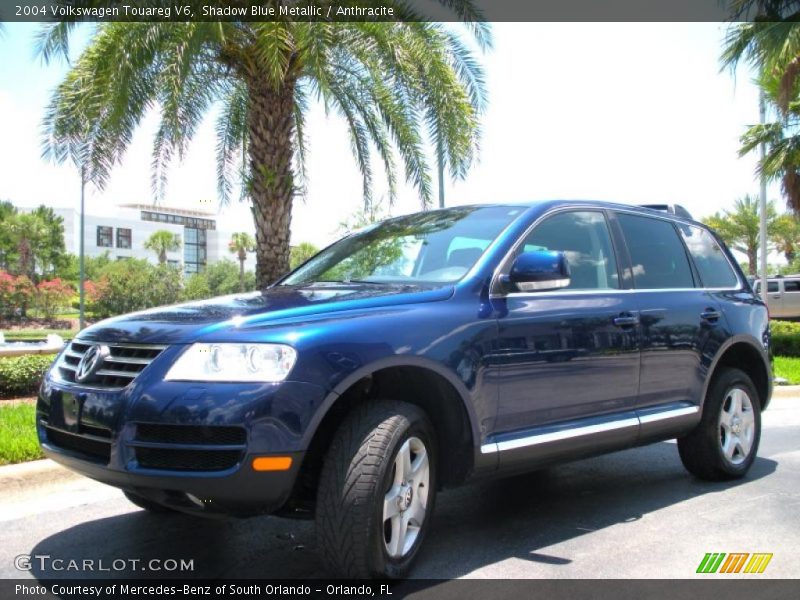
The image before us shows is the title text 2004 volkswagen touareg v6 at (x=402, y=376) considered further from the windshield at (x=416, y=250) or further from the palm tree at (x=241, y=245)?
the palm tree at (x=241, y=245)

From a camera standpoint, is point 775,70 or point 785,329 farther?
point 785,329

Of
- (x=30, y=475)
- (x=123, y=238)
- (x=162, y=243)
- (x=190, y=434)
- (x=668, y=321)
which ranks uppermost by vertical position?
(x=123, y=238)

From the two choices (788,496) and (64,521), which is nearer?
(64,521)

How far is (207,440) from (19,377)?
26.1 ft

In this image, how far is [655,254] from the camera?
523cm

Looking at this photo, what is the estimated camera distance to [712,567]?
3.86 metres

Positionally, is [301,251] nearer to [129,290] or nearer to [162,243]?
[129,290]

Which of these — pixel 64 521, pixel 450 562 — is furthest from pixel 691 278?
pixel 64 521

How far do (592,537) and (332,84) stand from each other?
29.8 ft

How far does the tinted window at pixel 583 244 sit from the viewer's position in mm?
4535

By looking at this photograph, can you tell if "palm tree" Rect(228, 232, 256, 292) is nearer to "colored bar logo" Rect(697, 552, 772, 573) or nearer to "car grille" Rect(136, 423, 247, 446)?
"colored bar logo" Rect(697, 552, 772, 573)

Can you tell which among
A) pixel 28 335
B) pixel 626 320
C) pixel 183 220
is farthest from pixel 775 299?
pixel 183 220

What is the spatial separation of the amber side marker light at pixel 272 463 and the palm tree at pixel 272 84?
6.66 m

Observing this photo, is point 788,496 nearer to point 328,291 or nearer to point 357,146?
point 328,291
